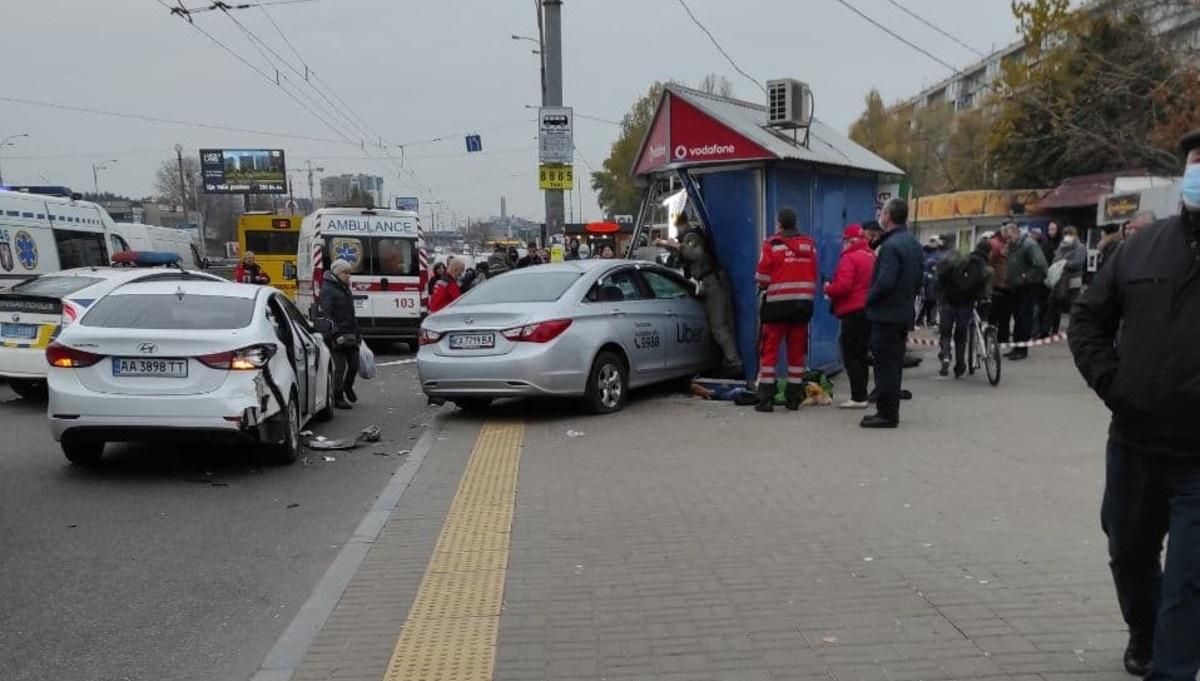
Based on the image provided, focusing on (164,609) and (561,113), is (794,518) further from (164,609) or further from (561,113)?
(561,113)

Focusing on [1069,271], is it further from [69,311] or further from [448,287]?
[69,311]

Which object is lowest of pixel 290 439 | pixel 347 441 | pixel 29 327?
pixel 347 441

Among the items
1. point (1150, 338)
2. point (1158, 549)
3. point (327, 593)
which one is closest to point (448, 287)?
point (327, 593)

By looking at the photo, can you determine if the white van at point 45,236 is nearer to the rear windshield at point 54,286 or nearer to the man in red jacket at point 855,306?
the rear windshield at point 54,286

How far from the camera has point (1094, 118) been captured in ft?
92.9

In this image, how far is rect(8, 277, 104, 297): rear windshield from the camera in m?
11.3

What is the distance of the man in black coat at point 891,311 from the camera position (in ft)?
28.0

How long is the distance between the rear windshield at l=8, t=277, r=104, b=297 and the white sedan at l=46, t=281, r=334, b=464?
4.31 metres

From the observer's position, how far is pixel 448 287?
1302cm

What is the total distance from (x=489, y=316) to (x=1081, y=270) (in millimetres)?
9546

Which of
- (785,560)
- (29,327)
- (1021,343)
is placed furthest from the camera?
(1021,343)

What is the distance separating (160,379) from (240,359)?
1.92ft

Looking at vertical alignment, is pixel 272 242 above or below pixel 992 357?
above

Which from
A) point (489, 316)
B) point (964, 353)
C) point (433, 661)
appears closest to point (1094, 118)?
point (964, 353)
